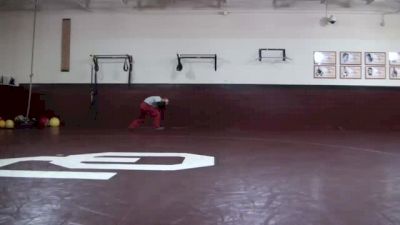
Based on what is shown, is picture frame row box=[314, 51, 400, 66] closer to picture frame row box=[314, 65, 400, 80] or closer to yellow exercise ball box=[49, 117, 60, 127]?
picture frame row box=[314, 65, 400, 80]

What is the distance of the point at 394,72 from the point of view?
1061 centimetres

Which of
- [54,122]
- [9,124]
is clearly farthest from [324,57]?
[9,124]

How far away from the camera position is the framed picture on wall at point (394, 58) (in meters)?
10.6

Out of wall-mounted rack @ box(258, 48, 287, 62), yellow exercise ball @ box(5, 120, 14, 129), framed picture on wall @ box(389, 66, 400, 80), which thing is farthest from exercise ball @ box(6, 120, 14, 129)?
framed picture on wall @ box(389, 66, 400, 80)

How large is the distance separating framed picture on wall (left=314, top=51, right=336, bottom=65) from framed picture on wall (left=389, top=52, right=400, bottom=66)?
1569mm

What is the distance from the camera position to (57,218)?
5.73ft

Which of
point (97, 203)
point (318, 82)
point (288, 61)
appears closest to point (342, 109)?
point (318, 82)

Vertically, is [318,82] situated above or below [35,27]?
below

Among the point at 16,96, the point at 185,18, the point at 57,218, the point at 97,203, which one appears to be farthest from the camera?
the point at 185,18

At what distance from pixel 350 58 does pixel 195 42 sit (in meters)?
4.41

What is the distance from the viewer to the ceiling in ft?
35.1

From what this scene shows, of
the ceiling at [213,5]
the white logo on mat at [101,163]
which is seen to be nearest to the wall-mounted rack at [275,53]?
the ceiling at [213,5]

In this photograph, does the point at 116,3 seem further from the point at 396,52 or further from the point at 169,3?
the point at 396,52

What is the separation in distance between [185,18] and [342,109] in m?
5.12
